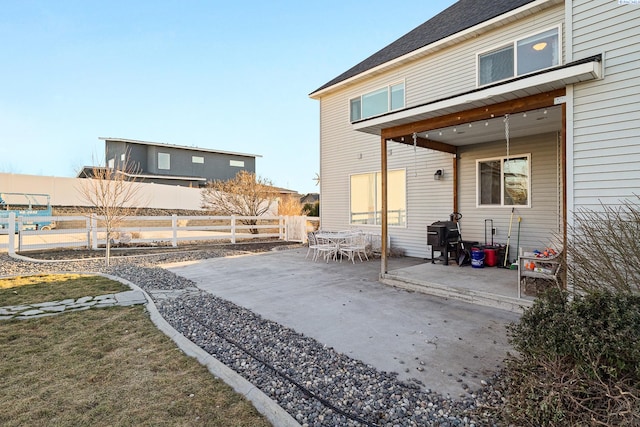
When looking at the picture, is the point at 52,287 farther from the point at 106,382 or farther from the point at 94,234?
the point at 94,234

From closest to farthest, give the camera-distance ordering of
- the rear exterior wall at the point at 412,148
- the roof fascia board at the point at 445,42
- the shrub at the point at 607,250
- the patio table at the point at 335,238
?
the shrub at the point at 607,250 < the roof fascia board at the point at 445,42 < the rear exterior wall at the point at 412,148 < the patio table at the point at 335,238

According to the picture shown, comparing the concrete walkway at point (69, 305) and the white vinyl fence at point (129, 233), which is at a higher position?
the white vinyl fence at point (129, 233)

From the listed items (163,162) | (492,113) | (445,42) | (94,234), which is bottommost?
(94,234)

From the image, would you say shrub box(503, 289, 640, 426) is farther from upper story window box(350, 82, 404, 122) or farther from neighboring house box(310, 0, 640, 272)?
upper story window box(350, 82, 404, 122)

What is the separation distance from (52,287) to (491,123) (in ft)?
27.3

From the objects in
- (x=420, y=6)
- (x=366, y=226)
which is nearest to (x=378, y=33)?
(x=420, y=6)

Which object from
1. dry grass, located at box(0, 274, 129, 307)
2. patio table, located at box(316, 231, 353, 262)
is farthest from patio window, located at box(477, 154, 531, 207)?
dry grass, located at box(0, 274, 129, 307)

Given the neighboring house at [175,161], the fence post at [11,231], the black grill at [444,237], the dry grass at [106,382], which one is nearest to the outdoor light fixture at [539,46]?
the black grill at [444,237]

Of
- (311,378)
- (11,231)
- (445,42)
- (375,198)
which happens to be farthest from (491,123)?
(11,231)

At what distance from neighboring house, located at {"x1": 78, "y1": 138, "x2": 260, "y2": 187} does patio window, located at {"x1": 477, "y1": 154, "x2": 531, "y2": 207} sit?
21851 millimetres

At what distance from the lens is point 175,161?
2602 cm

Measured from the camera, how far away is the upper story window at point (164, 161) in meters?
25.2

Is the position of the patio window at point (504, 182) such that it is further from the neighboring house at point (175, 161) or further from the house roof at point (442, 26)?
the neighboring house at point (175, 161)

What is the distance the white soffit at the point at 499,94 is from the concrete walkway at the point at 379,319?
3040mm
